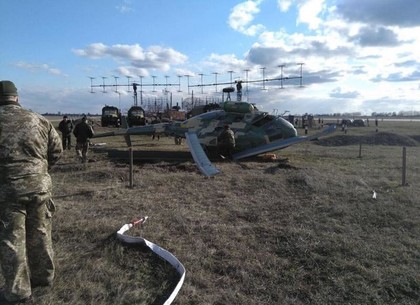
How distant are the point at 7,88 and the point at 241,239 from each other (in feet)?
13.1

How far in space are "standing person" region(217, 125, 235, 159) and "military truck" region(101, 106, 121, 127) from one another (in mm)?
33300

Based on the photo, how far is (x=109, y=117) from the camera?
157 feet

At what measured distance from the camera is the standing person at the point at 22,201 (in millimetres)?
4230

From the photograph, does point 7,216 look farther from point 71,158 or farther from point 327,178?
point 71,158

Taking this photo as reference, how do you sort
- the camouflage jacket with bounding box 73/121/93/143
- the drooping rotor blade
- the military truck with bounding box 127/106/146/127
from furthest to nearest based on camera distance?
the military truck with bounding box 127/106/146/127 < the drooping rotor blade < the camouflage jacket with bounding box 73/121/93/143

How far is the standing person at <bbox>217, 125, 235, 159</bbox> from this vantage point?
15792 millimetres

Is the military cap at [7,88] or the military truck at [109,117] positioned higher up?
the military cap at [7,88]

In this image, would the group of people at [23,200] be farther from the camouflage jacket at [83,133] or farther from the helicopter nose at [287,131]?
the helicopter nose at [287,131]

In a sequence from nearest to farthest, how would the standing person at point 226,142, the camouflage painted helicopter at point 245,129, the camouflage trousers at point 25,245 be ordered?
1. the camouflage trousers at point 25,245
2. the standing person at point 226,142
3. the camouflage painted helicopter at point 245,129

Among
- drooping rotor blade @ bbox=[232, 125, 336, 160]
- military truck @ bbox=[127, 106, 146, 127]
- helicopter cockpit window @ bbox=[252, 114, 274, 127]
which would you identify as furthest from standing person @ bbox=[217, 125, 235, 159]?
military truck @ bbox=[127, 106, 146, 127]

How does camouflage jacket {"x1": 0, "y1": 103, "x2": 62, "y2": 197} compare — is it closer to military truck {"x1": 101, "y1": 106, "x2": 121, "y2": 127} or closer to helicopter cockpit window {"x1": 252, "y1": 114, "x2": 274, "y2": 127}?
helicopter cockpit window {"x1": 252, "y1": 114, "x2": 274, "y2": 127}

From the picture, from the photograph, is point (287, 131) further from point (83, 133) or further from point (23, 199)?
→ point (23, 199)

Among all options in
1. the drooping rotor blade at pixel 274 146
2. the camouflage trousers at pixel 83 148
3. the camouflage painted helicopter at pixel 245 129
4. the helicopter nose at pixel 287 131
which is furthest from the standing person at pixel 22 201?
the helicopter nose at pixel 287 131

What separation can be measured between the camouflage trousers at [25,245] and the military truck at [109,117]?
43853 mm
